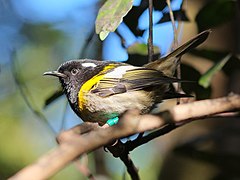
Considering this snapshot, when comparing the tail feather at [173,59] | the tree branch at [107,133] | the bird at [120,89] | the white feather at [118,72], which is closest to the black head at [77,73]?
the bird at [120,89]

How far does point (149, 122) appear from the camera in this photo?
3.91 feet

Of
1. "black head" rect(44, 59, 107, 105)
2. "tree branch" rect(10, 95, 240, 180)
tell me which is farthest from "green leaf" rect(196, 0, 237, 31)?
"tree branch" rect(10, 95, 240, 180)

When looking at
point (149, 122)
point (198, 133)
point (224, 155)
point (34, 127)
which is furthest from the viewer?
point (34, 127)

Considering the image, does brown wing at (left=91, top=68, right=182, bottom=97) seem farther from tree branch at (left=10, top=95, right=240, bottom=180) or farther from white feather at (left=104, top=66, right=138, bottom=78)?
tree branch at (left=10, top=95, right=240, bottom=180)

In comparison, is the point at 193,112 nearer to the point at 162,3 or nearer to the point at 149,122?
the point at 149,122

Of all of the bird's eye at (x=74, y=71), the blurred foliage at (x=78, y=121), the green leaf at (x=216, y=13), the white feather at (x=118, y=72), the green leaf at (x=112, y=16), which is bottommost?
the blurred foliage at (x=78, y=121)

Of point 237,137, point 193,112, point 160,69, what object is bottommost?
point 237,137

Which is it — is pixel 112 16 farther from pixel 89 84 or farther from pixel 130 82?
pixel 89 84

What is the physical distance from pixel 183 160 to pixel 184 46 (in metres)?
1.68

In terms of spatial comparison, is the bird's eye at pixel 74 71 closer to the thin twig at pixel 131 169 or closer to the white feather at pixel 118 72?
the white feather at pixel 118 72

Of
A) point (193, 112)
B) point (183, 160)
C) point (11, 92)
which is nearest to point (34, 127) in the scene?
point (11, 92)

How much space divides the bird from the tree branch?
167cm

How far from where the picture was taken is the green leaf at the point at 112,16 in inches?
93.4

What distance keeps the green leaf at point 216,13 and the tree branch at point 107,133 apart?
76.0 inches
